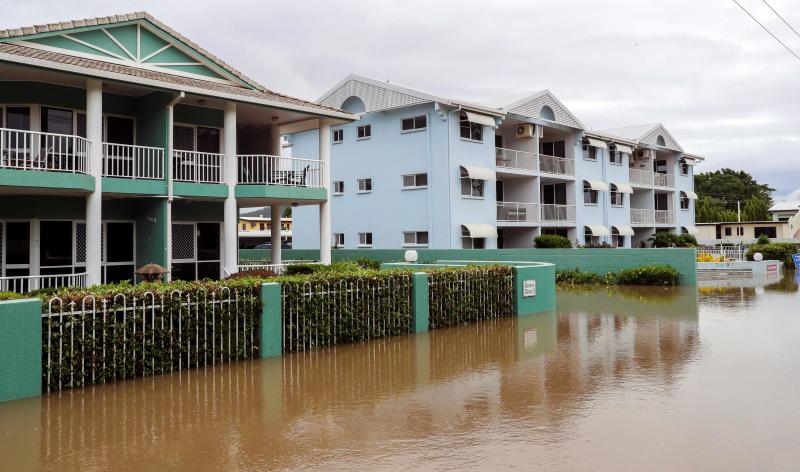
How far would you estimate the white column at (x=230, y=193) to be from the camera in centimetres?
1852

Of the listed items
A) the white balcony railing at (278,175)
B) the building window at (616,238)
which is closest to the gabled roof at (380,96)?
the white balcony railing at (278,175)

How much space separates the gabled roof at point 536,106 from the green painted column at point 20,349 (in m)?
25.9

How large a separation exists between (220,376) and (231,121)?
1096 centimetres

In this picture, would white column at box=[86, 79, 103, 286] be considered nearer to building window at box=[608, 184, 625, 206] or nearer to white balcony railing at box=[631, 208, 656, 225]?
building window at box=[608, 184, 625, 206]

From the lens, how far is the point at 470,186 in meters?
30.1

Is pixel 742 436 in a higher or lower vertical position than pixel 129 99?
lower

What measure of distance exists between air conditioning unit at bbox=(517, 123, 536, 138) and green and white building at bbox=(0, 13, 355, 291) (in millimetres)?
14586

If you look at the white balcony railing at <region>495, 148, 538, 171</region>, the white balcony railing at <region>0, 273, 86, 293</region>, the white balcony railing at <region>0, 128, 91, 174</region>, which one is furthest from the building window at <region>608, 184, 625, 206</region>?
the white balcony railing at <region>0, 273, 86, 293</region>

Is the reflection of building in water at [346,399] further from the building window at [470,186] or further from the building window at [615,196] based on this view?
the building window at [615,196]

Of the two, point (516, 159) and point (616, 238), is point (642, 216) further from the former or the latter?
point (516, 159)

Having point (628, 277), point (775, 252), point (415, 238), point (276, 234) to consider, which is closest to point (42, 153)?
point (276, 234)

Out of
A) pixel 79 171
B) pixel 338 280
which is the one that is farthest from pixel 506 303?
pixel 79 171

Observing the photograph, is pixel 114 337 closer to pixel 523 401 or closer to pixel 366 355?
pixel 366 355

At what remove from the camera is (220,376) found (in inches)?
376
